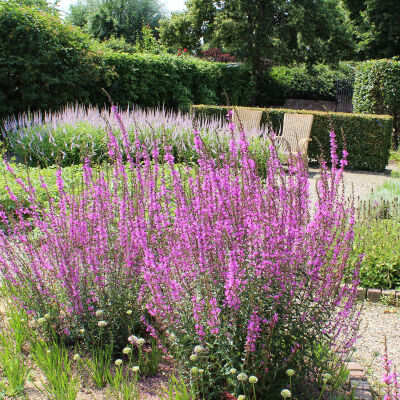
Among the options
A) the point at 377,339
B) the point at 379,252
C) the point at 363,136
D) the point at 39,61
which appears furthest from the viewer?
the point at 363,136

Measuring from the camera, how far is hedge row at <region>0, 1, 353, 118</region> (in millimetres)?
10609

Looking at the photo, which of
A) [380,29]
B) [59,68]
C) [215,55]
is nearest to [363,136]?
[59,68]

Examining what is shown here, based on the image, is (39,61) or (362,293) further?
(39,61)

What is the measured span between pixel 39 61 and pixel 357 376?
1024 centimetres

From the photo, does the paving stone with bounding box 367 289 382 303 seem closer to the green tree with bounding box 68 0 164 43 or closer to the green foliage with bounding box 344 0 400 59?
the green foliage with bounding box 344 0 400 59

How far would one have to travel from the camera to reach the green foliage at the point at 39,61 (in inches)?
414

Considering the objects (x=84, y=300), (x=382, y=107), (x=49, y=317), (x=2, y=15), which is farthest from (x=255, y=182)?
(x=382, y=107)

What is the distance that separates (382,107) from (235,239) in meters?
13.5

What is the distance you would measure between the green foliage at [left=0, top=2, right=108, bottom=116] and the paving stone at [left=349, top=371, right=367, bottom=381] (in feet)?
30.2

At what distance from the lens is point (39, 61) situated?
1083 centimetres

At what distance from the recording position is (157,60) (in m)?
15.1

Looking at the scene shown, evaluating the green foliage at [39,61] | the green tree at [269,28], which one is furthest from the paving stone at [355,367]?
the green tree at [269,28]

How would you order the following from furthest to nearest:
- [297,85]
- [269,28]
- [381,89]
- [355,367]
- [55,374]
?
1. [297,85]
2. [269,28]
3. [381,89]
4. [355,367]
5. [55,374]

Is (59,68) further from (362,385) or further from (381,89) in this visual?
(362,385)
